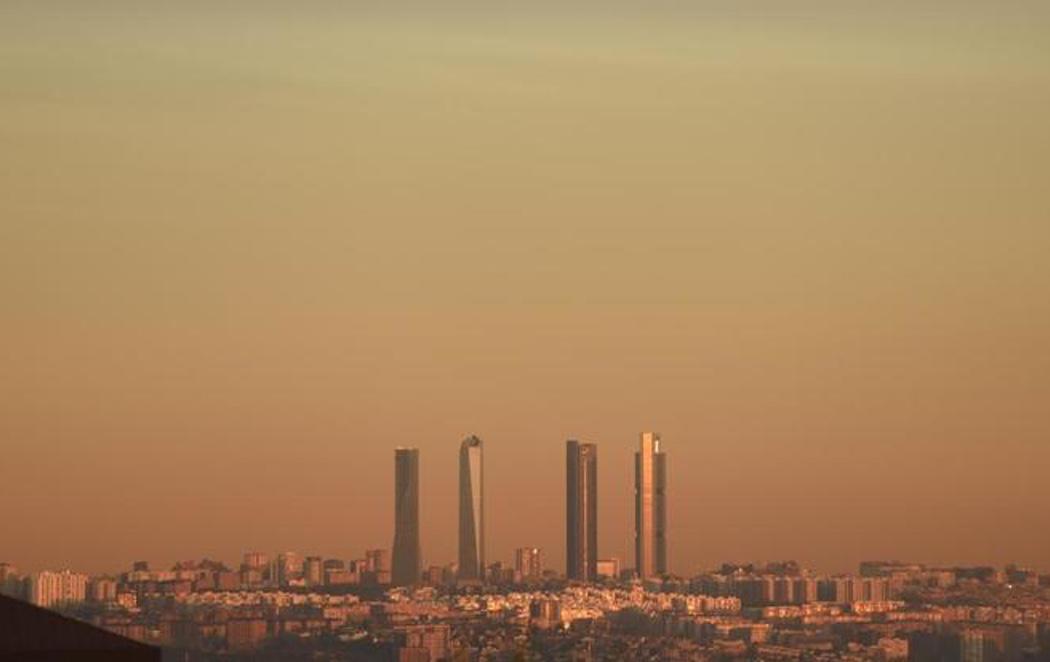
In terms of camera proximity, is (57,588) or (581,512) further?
(581,512)

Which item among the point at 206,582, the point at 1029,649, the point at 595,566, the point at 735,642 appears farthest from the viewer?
the point at 595,566

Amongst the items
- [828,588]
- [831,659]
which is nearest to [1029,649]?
[831,659]

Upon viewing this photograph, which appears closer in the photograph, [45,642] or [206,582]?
[45,642]

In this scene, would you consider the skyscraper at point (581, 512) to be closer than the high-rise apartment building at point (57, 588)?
No

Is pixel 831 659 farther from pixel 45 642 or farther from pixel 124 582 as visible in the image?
pixel 45 642
